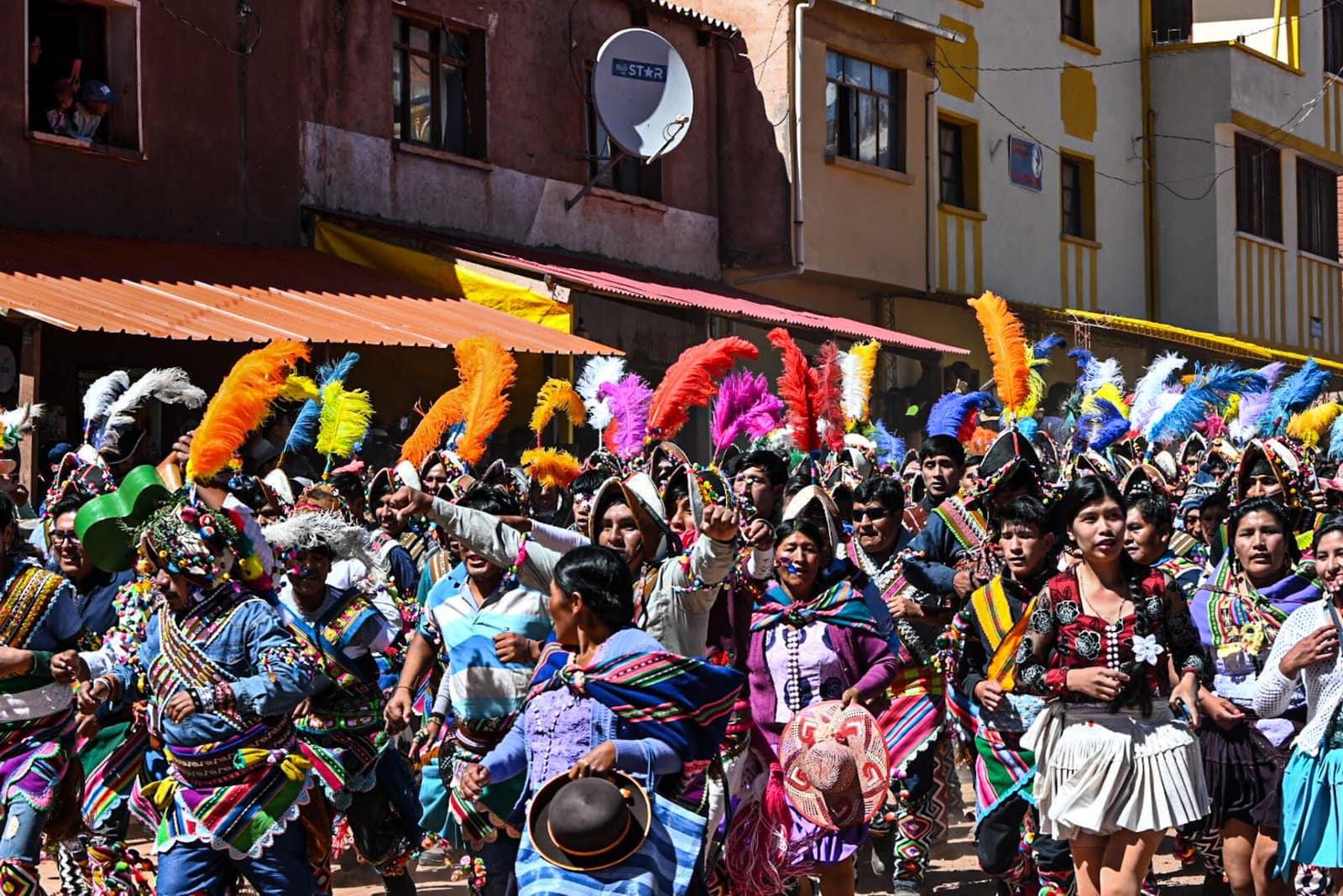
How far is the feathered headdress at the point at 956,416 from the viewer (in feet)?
39.1

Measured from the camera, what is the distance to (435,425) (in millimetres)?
8984

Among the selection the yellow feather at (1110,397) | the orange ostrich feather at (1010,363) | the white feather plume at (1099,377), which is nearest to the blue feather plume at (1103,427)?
the yellow feather at (1110,397)

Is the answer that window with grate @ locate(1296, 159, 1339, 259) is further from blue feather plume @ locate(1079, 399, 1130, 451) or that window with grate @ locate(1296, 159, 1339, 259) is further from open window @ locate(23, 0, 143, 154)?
open window @ locate(23, 0, 143, 154)

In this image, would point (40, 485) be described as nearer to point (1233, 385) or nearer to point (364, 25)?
point (364, 25)

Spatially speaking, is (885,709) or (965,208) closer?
(885,709)

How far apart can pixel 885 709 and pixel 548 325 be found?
862 cm

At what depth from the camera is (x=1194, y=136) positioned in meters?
29.0

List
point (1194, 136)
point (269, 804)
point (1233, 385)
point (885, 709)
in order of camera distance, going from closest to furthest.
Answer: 1. point (269, 804)
2. point (885, 709)
3. point (1233, 385)
4. point (1194, 136)

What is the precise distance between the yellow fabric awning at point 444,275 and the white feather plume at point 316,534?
8903mm

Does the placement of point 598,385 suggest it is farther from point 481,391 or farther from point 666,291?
point 666,291

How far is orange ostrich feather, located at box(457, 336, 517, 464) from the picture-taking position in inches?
333

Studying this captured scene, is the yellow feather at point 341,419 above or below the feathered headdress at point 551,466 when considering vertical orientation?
above

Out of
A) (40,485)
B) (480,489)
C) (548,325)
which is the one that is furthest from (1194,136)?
(480,489)

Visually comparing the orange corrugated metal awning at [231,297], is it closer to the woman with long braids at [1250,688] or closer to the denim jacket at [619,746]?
the woman with long braids at [1250,688]
